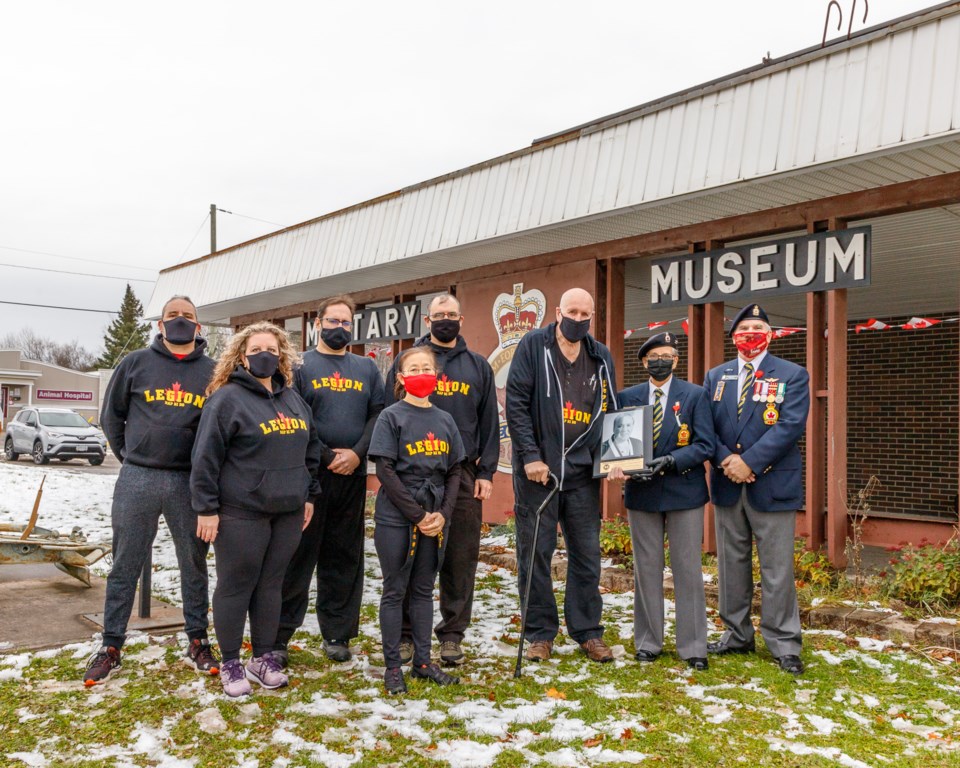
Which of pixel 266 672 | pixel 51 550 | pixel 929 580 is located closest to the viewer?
pixel 266 672

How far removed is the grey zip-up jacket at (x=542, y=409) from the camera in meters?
4.58

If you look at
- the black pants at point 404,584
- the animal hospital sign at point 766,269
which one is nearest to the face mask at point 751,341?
the animal hospital sign at point 766,269

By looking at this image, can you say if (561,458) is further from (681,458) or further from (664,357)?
(664,357)

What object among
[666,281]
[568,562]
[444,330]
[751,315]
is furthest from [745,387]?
[666,281]

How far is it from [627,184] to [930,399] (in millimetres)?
6803

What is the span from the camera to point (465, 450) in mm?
4465

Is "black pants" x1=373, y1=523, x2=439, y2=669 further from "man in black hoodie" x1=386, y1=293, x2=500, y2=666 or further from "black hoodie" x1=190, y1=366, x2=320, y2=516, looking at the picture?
"black hoodie" x1=190, y1=366, x2=320, y2=516

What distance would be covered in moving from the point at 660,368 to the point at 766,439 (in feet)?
2.23

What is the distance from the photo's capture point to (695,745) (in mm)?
3311

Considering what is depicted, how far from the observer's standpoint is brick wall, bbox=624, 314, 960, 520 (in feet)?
35.7

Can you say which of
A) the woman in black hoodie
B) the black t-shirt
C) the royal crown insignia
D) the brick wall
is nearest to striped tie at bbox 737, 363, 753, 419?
the black t-shirt

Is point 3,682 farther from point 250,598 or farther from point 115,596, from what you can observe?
point 250,598

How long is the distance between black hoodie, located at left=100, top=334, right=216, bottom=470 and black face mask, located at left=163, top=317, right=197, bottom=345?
8 centimetres

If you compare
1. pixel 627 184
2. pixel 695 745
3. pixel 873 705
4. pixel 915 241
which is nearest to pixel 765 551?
pixel 873 705
